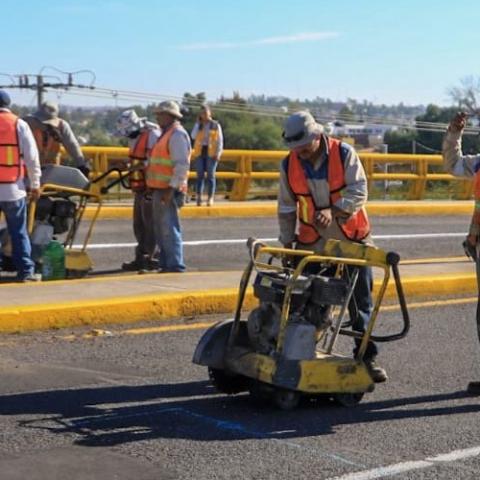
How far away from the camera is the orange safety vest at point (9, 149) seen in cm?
1105

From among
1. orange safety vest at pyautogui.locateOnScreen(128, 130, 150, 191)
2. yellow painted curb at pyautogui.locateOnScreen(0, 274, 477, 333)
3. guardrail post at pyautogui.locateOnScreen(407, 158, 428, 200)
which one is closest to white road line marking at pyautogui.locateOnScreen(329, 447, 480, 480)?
yellow painted curb at pyautogui.locateOnScreen(0, 274, 477, 333)

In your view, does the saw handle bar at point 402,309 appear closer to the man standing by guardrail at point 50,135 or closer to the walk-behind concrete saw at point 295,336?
the walk-behind concrete saw at point 295,336

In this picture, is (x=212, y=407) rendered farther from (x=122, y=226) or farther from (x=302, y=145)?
(x=122, y=226)

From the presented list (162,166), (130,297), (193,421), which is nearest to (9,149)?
(162,166)

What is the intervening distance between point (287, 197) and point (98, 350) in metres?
2.07

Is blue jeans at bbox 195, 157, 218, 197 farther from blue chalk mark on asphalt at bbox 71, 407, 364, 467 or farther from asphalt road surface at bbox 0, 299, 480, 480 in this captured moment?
blue chalk mark on asphalt at bbox 71, 407, 364, 467

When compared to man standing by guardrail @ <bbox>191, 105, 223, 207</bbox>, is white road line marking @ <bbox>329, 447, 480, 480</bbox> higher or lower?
lower

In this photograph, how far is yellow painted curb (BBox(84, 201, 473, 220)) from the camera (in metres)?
19.2

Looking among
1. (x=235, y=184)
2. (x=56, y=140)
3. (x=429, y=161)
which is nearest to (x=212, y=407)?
(x=56, y=140)

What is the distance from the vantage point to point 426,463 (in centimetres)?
611

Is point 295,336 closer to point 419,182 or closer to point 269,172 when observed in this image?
point 269,172

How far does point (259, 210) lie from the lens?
21.2m

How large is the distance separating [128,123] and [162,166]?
198cm

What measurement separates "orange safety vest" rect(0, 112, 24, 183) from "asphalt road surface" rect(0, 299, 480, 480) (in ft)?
7.70
